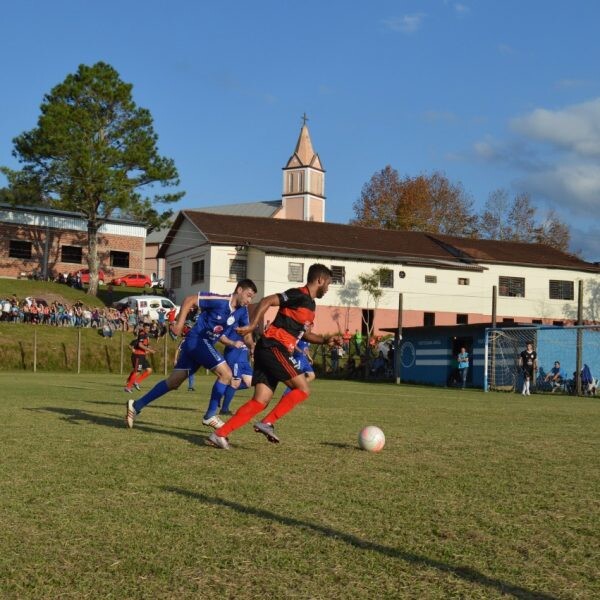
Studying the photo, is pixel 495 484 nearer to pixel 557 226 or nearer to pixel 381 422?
pixel 381 422

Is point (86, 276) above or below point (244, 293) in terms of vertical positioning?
above

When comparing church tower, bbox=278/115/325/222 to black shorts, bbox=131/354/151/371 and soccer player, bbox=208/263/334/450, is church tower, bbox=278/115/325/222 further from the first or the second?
soccer player, bbox=208/263/334/450

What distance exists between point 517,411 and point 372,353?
2986 cm

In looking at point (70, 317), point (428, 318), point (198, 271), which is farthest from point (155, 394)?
point (428, 318)

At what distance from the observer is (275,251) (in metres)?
56.4

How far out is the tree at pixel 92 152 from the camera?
195 ft

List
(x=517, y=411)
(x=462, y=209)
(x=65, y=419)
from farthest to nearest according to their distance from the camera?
(x=462, y=209) → (x=517, y=411) → (x=65, y=419)

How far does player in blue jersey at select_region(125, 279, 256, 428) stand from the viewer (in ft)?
35.8

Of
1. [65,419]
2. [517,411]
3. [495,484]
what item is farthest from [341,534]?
[517,411]

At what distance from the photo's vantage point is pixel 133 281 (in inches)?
2687

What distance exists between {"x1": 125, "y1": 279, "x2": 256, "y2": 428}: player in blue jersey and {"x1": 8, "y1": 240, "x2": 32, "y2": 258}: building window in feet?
194

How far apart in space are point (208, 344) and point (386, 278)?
48.8 meters

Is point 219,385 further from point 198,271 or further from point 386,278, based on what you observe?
point 198,271

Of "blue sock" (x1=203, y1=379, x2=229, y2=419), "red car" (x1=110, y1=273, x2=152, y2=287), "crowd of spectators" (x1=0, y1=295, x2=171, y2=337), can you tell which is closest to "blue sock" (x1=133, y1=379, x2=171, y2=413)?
"blue sock" (x1=203, y1=379, x2=229, y2=419)
